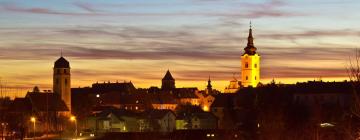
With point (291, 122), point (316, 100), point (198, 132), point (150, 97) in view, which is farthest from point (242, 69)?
point (291, 122)

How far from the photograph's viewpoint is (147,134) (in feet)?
291

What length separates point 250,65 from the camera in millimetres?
163250

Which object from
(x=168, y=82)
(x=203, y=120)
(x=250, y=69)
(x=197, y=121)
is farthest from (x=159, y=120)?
(x=168, y=82)

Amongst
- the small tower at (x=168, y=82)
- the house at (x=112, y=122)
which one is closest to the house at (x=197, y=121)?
the house at (x=112, y=122)

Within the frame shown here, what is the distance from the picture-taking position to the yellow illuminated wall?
533 feet

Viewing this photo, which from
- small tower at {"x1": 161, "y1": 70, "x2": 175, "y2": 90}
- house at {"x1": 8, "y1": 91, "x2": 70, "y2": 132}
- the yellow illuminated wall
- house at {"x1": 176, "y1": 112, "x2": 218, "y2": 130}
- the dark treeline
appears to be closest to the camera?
the dark treeline

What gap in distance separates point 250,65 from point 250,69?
0.95m

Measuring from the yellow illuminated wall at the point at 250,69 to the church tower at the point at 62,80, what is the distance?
51160 mm

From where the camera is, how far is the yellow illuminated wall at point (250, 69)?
162375 mm

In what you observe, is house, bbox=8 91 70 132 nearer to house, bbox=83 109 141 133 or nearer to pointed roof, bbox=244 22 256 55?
house, bbox=83 109 141 133

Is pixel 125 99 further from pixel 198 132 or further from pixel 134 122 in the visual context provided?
pixel 198 132

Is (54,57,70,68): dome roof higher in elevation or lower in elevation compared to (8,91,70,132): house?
higher

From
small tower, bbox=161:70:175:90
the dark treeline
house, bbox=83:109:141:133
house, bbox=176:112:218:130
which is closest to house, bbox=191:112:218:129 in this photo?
house, bbox=176:112:218:130

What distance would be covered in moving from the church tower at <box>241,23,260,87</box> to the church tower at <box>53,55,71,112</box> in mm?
51160
